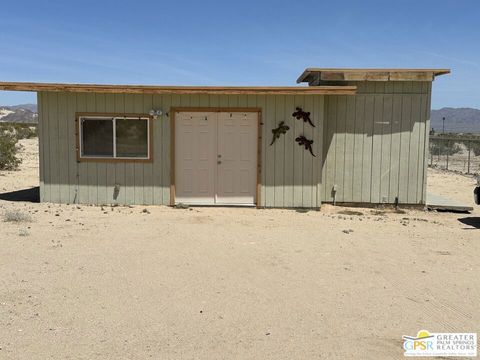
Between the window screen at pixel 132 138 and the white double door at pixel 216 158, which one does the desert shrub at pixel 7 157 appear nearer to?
the window screen at pixel 132 138

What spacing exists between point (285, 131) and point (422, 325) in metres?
7.07

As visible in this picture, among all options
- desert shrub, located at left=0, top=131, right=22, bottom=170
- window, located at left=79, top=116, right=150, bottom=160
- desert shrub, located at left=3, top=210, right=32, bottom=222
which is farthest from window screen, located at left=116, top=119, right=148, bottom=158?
desert shrub, located at left=0, top=131, right=22, bottom=170

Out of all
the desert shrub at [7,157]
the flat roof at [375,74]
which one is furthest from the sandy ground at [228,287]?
the desert shrub at [7,157]

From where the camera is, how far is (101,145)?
1133 cm

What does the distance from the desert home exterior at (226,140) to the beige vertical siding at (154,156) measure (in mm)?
23

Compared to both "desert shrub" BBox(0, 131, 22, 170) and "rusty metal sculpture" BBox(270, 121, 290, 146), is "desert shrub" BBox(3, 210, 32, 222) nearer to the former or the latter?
"rusty metal sculpture" BBox(270, 121, 290, 146)

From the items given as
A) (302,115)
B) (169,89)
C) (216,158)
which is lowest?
(216,158)

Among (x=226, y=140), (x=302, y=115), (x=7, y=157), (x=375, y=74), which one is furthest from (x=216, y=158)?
(x=7, y=157)

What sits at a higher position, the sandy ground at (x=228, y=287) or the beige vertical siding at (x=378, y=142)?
the beige vertical siding at (x=378, y=142)

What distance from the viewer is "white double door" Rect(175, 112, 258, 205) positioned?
11195 millimetres

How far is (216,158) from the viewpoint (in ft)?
37.0

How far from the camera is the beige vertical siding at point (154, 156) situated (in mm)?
11086

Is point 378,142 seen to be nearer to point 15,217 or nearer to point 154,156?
point 154,156

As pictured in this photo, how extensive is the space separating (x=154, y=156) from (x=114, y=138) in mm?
1021
